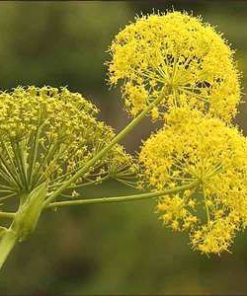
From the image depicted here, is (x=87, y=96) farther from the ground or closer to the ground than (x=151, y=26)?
farther from the ground

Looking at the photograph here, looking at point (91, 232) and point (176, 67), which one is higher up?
point (91, 232)

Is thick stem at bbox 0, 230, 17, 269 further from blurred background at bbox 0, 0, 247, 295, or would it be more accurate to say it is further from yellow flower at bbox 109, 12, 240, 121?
blurred background at bbox 0, 0, 247, 295

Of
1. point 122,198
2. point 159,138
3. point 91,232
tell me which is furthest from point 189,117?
point 91,232

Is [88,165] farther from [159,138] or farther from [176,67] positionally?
[176,67]

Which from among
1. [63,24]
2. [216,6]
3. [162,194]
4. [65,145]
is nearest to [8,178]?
[65,145]

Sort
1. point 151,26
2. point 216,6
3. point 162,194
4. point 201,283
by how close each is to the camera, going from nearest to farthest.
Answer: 1. point 162,194
2. point 151,26
3. point 201,283
4. point 216,6

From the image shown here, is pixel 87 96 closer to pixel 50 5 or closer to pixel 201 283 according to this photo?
pixel 50 5

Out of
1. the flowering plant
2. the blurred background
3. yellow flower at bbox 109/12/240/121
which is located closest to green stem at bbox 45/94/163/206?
the flowering plant

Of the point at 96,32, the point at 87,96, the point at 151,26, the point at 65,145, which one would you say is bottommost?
the point at 65,145
